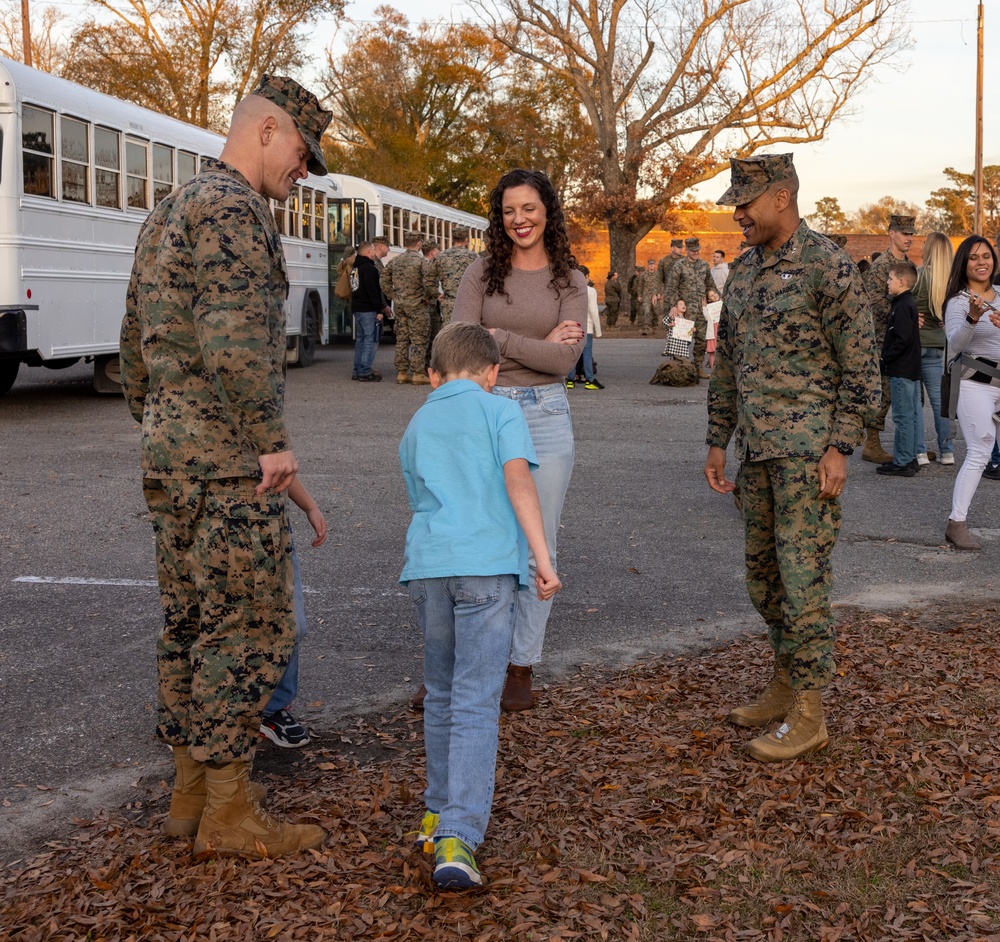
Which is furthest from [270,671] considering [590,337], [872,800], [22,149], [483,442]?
[590,337]

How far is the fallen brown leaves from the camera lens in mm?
3080

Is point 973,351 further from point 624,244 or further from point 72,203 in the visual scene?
point 624,244

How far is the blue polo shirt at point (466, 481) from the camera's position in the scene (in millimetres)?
3180

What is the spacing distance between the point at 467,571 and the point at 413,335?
1515 cm

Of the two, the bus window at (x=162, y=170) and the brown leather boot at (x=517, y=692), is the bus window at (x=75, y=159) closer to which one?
the bus window at (x=162, y=170)

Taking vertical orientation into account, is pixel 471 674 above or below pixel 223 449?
below

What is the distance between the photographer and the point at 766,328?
13.5 ft

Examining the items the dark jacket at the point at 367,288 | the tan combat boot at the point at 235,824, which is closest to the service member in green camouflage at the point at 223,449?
the tan combat boot at the point at 235,824

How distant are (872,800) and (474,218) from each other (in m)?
33.7

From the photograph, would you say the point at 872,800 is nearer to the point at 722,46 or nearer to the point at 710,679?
the point at 710,679

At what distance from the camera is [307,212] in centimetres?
2111

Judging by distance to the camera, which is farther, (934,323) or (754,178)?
(934,323)

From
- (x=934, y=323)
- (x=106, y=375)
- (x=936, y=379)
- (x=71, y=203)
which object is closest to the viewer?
(x=934, y=323)

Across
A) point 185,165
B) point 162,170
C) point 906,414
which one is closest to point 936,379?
point 906,414
